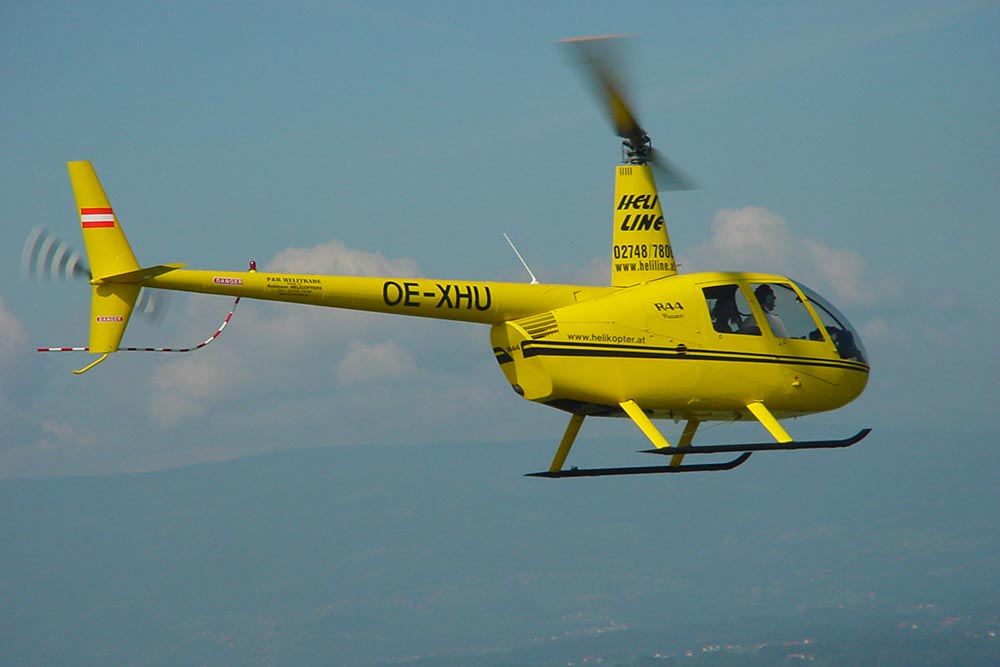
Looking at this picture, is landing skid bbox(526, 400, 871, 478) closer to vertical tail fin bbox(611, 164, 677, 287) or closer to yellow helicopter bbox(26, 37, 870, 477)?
yellow helicopter bbox(26, 37, 870, 477)

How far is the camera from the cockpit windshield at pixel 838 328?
26.9m

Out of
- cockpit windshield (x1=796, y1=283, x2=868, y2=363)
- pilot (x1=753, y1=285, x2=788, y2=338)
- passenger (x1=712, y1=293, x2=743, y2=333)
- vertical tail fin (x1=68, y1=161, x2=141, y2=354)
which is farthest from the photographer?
cockpit windshield (x1=796, y1=283, x2=868, y2=363)

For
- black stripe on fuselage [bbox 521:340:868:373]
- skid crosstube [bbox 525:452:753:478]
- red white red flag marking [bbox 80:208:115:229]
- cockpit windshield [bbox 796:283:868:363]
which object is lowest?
skid crosstube [bbox 525:452:753:478]

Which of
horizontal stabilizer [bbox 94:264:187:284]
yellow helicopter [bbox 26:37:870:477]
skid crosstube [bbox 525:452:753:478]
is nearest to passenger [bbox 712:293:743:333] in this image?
yellow helicopter [bbox 26:37:870:477]

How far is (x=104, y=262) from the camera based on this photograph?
23.5 metres

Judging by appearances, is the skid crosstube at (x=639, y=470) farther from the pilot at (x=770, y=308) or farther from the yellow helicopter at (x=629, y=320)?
the pilot at (x=770, y=308)

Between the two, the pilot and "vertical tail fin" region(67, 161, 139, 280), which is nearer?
"vertical tail fin" region(67, 161, 139, 280)

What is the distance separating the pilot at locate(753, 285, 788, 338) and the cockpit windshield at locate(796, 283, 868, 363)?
0.80m

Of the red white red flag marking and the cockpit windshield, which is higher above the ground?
A: the red white red flag marking

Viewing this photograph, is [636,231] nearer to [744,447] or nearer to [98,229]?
[744,447]

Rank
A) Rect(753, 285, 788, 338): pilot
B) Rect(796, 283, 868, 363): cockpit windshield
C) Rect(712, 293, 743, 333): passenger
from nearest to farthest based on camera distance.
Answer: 1. Rect(712, 293, 743, 333): passenger
2. Rect(753, 285, 788, 338): pilot
3. Rect(796, 283, 868, 363): cockpit windshield

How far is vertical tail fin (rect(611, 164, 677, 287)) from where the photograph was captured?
89.0 feet

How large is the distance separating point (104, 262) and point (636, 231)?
10.3 meters

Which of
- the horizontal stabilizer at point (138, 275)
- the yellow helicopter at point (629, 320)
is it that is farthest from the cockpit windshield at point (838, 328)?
the horizontal stabilizer at point (138, 275)
